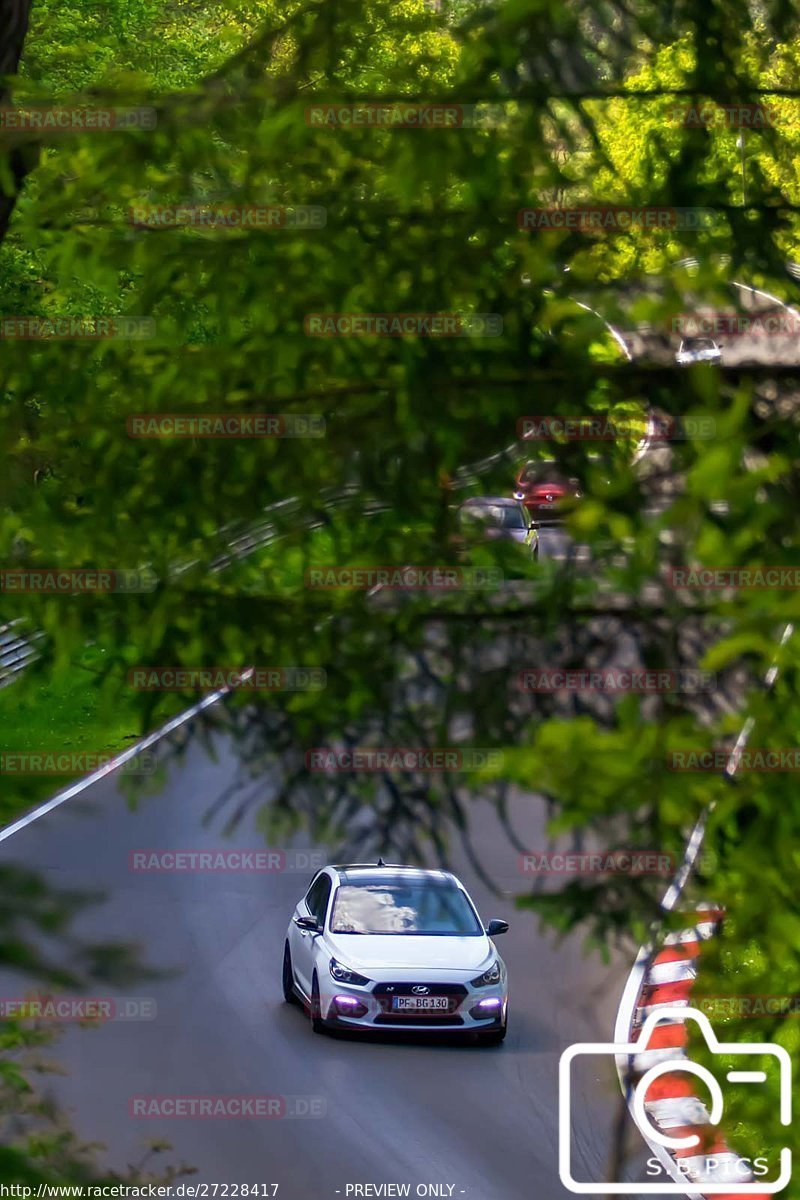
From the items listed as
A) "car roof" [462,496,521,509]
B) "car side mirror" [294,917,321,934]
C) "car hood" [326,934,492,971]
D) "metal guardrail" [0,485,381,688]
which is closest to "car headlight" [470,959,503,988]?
"car hood" [326,934,492,971]

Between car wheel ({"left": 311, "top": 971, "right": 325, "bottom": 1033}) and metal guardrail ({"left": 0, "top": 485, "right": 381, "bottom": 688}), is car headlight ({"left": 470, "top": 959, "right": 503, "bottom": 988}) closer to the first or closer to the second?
car wheel ({"left": 311, "top": 971, "right": 325, "bottom": 1033})

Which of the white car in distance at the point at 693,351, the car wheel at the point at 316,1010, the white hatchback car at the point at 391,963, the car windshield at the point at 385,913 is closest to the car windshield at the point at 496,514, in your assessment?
the white car in distance at the point at 693,351

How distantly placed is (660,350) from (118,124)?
1590mm

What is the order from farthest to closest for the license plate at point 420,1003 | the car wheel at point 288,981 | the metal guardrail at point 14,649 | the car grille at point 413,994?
the car wheel at point 288,981 → the license plate at point 420,1003 → the car grille at point 413,994 → the metal guardrail at point 14,649

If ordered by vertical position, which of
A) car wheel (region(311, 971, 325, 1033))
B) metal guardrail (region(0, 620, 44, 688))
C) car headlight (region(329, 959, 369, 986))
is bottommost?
car wheel (region(311, 971, 325, 1033))

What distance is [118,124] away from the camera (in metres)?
3.94

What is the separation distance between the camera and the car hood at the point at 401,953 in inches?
464

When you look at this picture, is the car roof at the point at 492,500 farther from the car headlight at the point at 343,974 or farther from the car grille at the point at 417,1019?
the car grille at the point at 417,1019

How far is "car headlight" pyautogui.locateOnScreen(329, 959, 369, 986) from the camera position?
467 inches

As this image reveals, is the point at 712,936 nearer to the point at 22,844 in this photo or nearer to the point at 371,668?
the point at 371,668

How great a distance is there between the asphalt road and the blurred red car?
4917 millimetres

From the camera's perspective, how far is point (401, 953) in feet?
39.3

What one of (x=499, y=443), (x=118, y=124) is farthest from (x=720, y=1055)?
(x=118, y=124)

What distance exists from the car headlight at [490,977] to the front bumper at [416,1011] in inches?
2.1
